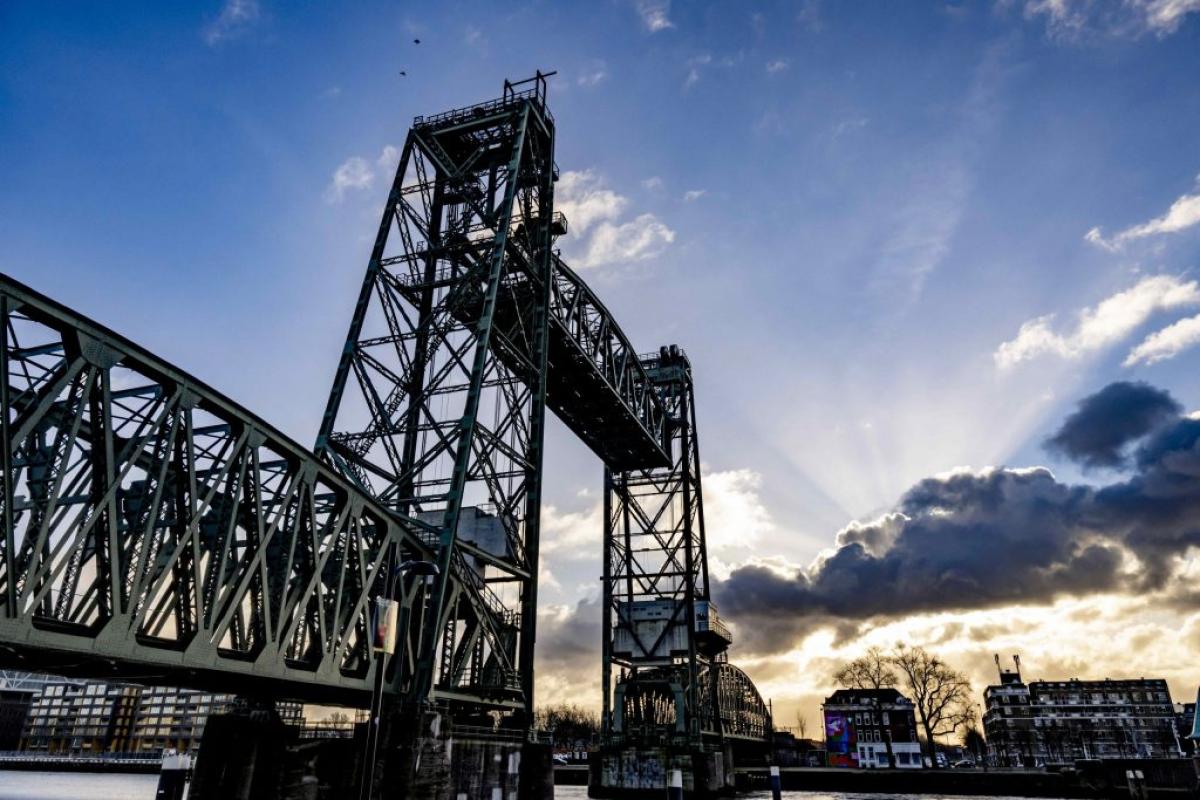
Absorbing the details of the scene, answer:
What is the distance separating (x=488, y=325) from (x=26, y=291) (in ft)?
50.1

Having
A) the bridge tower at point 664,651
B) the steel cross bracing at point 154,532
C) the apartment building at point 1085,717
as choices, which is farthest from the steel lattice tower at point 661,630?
the apartment building at point 1085,717

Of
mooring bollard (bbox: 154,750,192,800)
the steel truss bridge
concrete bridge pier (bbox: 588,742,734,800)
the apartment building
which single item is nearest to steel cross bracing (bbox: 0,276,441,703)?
the steel truss bridge

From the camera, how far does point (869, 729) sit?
3935 inches

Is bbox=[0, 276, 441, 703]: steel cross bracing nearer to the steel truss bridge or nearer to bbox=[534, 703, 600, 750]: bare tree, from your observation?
the steel truss bridge

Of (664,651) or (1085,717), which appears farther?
(1085,717)

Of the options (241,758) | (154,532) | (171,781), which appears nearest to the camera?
(154,532)

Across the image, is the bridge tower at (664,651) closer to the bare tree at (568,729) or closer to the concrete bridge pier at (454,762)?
the concrete bridge pier at (454,762)

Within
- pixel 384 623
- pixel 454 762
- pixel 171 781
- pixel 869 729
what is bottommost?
pixel 171 781

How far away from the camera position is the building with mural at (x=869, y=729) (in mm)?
92000

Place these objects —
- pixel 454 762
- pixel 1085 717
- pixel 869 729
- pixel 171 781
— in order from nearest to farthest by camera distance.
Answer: pixel 454 762 < pixel 171 781 < pixel 869 729 < pixel 1085 717

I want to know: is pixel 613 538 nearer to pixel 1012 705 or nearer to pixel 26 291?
pixel 26 291

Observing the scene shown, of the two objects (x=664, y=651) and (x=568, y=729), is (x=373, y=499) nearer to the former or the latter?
(x=664, y=651)

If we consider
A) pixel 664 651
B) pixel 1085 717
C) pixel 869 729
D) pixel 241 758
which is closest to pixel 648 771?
pixel 664 651

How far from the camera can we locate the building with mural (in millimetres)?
92000
